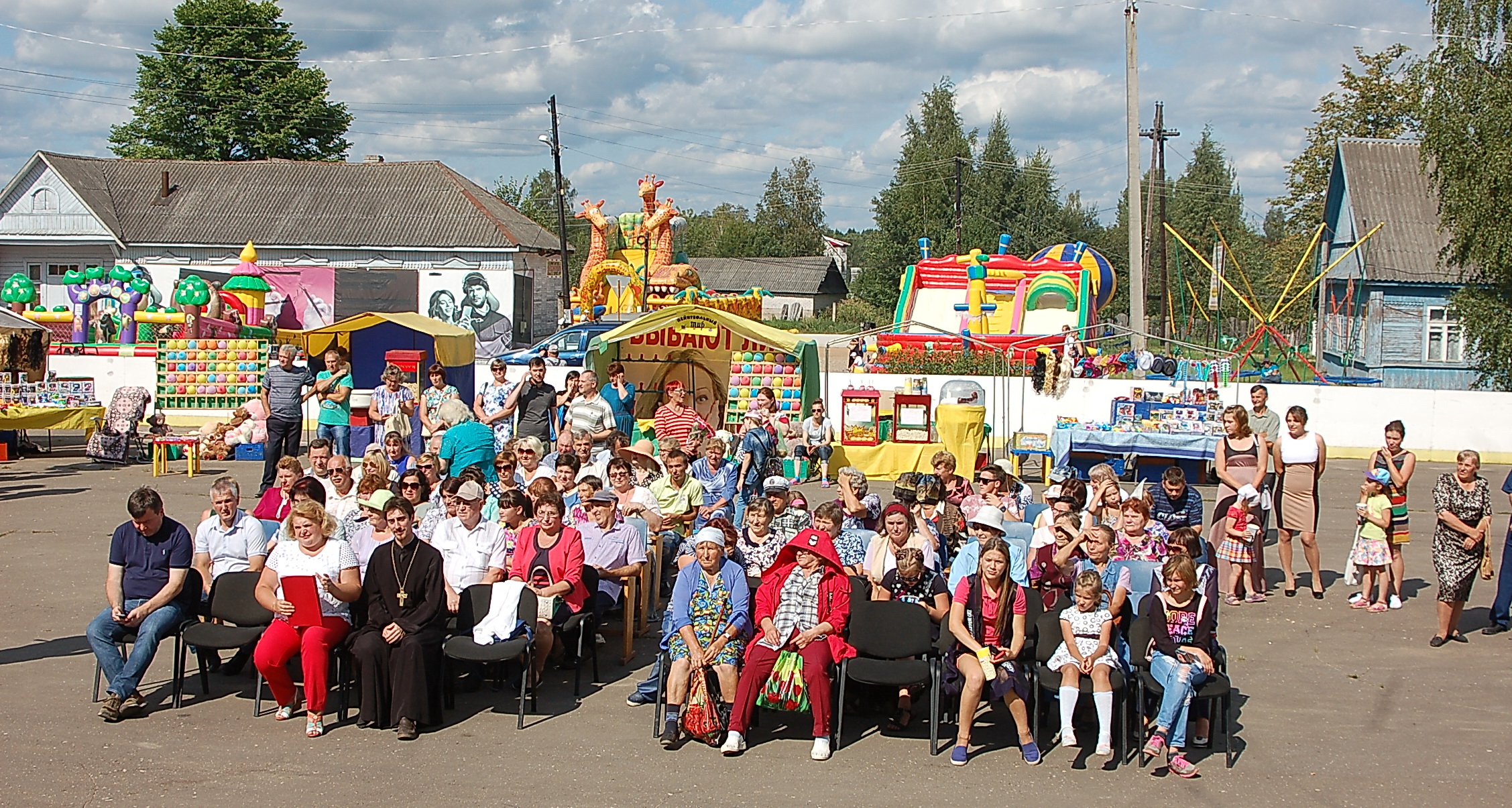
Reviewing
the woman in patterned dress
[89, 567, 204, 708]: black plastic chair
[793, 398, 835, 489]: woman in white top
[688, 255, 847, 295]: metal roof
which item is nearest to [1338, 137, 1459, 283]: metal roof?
[793, 398, 835, 489]: woman in white top

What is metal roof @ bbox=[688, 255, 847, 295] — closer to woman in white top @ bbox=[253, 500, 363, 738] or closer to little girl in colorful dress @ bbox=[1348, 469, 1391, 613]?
little girl in colorful dress @ bbox=[1348, 469, 1391, 613]

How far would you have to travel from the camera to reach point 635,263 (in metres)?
32.7

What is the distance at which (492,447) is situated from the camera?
11484 mm

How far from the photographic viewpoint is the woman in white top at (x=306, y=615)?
21.6 feet

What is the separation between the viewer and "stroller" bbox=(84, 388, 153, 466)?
16906 millimetres

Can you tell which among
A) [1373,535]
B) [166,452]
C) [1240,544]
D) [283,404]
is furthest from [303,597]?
[166,452]

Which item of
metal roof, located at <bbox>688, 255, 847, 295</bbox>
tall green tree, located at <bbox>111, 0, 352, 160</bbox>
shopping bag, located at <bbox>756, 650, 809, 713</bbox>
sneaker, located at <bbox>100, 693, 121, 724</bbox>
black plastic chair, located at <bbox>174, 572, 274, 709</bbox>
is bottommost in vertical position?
sneaker, located at <bbox>100, 693, 121, 724</bbox>

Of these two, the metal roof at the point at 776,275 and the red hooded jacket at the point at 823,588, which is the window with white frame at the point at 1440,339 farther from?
the metal roof at the point at 776,275

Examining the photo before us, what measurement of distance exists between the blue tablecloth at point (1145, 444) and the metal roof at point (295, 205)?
1015 inches

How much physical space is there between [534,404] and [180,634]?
6952 mm

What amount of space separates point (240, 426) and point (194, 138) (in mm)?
36993

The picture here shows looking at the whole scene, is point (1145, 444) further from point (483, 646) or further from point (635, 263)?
point (635, 263)

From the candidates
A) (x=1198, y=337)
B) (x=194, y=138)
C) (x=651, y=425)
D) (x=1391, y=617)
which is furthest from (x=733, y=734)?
(x=194, y=138)

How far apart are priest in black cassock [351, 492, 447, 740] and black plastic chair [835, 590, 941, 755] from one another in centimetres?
203
